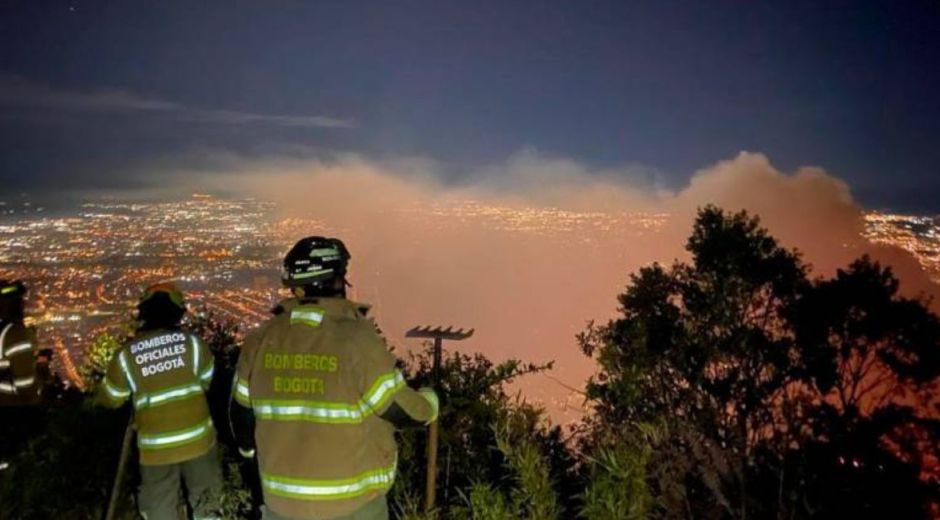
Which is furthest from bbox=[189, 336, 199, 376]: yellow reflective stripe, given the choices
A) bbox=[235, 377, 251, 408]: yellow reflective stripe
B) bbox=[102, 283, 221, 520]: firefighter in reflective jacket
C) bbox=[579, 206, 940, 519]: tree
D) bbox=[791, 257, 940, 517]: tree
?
bbox=[791, 257, 940, 517]: tree

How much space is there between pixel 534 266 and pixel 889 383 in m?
134

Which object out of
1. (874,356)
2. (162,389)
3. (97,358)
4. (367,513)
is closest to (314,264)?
(367,513)

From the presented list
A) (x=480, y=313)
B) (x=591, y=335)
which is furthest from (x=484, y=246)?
(x=591, y=335)

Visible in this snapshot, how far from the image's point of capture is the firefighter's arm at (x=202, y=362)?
4.49 metres

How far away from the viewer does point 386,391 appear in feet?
10.1

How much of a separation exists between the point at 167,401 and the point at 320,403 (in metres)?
2.03

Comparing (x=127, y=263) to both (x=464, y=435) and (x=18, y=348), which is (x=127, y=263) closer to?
(x=18, y=348)

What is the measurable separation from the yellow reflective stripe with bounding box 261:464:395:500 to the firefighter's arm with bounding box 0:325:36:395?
346 centimetres

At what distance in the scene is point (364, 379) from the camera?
9.92 feet

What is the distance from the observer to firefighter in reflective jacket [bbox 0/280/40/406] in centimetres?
524

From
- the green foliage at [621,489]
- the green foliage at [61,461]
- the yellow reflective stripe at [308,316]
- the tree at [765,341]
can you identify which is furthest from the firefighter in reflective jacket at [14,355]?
the tree at [765,341]

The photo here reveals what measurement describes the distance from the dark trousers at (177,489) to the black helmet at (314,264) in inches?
87.9

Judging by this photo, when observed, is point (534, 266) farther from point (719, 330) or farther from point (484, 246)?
point (719, 330)

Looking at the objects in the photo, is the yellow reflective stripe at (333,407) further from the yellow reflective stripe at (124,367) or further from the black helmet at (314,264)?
the yellow reflective stripe at (124,367)
